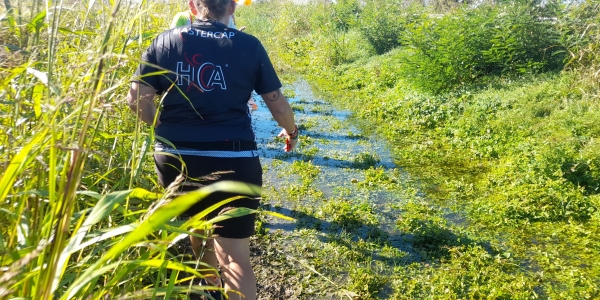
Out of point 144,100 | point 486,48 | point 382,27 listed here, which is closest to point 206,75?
point 144,100

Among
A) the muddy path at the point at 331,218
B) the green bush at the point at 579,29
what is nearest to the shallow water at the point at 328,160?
the muddy path at the point at 331,218

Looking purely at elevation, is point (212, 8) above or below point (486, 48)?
above

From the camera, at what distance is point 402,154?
18.4 ft

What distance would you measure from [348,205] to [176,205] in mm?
3506

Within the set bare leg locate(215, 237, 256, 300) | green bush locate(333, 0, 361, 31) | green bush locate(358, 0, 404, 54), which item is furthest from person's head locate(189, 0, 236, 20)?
green bush locate(333, 0, 361, 31)

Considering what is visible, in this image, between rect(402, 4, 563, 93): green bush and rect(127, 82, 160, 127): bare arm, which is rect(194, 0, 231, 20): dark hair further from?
rect(402, 4, 563, 93): green bush

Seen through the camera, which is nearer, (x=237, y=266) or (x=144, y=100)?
(x=144, y=100)

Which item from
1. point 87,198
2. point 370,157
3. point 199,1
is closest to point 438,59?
point 370,157

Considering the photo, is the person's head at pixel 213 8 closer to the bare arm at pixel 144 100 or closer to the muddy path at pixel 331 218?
the bare arm at pixel 144 100

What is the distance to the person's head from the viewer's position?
Result: 7.11 feet

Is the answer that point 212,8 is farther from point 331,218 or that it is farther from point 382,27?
point 382,27

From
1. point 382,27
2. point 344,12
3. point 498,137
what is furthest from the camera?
point 344,12

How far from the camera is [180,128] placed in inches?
85.9

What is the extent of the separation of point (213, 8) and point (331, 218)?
2.36 m
